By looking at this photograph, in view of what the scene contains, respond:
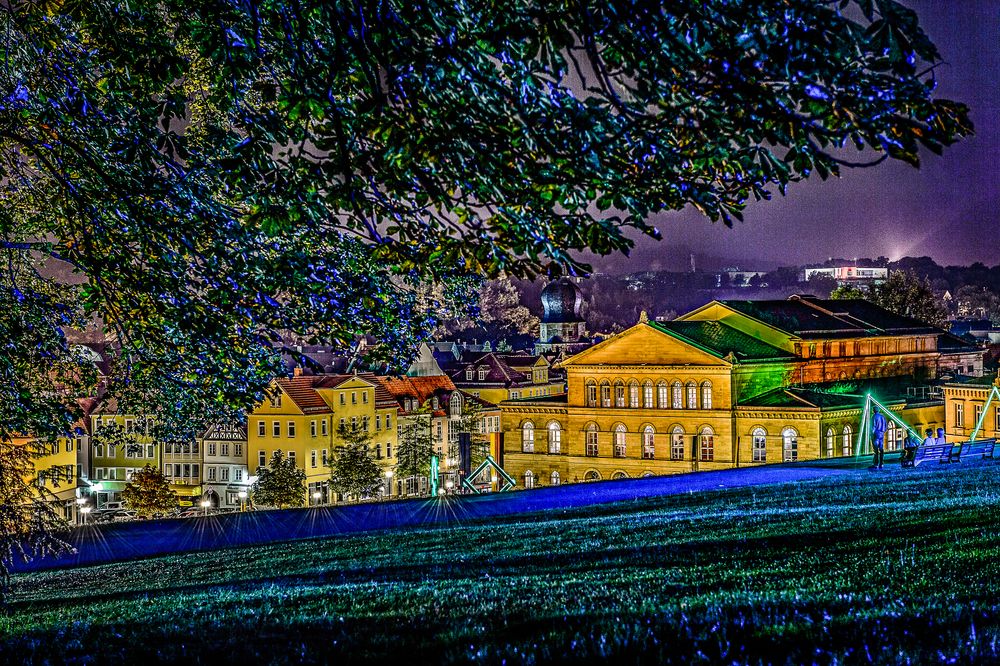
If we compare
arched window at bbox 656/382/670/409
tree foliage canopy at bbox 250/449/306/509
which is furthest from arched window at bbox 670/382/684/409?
tree foliage canopy at bbox 250/449/306/509

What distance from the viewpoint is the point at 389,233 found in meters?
10.1

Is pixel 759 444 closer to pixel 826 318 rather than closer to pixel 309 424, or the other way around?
pixel 826 318

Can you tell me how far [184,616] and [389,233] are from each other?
4.73 metres

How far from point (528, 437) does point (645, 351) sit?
9772 millimetres

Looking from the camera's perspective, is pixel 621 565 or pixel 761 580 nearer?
pixel 761 580

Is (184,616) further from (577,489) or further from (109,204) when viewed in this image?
(577,489)

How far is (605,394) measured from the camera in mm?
68375

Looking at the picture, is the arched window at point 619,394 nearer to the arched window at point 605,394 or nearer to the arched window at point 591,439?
the arched window at point 605,394

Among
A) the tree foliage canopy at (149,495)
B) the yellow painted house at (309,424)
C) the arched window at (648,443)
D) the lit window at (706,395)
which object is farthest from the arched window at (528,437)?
the tree foliage canopy at (149,495)

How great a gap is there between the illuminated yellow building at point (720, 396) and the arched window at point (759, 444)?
0.19ft

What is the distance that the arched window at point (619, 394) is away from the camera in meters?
67.9

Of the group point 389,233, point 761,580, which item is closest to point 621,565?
point 761,580

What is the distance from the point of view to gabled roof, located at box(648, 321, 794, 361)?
215 feet

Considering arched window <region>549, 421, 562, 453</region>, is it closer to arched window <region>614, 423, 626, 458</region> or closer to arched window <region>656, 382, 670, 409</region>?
arched window <region>614, 423, 626, 458</region>
